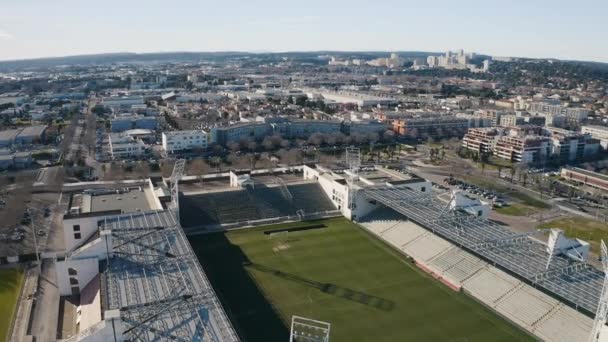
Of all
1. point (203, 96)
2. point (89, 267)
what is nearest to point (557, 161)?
point (89, 267)

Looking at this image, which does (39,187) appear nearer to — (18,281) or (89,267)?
(18,281)

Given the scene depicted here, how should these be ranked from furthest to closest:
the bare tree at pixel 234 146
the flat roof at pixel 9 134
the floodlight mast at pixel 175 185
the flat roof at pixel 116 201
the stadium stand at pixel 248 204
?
the flat roof at pixel 9 134
the bare tree at pixel 234 146
the stadium stand at pixel 248 204
the floodlight mast at pixel 175 185
the flat roof at pixel 116 201

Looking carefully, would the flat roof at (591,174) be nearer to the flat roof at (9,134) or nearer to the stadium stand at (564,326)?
the stadium stand at (564,326)

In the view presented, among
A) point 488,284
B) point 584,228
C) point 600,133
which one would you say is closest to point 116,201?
point 488,284

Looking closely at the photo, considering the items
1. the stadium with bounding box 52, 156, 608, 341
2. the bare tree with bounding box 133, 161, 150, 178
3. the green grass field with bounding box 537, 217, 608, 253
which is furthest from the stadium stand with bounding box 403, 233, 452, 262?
the bare tree with bounding box 133, 161, 150, 178

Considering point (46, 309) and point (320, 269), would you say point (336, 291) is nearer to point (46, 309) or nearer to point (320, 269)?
point (320, 269)

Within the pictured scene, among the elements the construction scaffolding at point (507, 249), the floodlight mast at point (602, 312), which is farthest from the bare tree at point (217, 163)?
the floodlight mast at point (602, 312)
